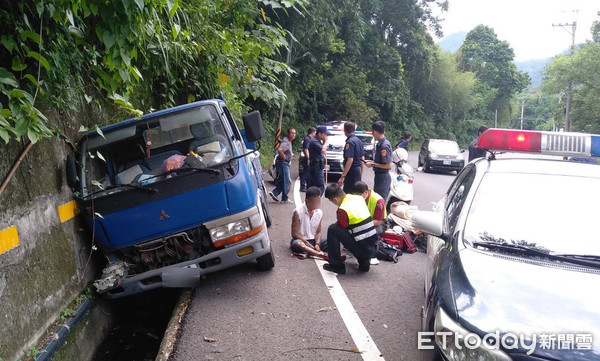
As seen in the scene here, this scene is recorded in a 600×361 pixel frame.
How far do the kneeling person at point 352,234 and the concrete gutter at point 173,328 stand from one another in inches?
66.4

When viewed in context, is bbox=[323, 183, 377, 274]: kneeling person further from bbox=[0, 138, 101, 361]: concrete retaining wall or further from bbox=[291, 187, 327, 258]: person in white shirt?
bbox=[0, 138, 101, 361]: concrete retaining wall

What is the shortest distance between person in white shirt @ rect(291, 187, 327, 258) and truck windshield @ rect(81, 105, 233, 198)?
1.65 m

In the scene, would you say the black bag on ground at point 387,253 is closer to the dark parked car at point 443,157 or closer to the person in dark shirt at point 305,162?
the person in dark shirt at point 305,162

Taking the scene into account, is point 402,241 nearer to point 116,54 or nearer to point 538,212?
point 538,212

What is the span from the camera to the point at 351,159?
23.1 feet

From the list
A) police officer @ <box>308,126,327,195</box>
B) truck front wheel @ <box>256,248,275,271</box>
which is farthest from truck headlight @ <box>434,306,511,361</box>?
police officer @ <box>308,126,327,195</box>

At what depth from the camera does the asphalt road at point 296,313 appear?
353 cm

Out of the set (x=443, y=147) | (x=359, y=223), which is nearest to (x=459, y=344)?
(x=359, y=223)

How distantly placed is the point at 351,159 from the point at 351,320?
3.46m

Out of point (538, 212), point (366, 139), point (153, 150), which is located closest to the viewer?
point (538, 212)

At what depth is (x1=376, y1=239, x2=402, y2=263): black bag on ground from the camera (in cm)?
573

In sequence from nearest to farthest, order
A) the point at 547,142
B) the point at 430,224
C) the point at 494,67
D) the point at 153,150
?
the point at 430,224 → the point at 547,142 → the point at 153,150 → the point at 494,67

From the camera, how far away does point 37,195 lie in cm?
381

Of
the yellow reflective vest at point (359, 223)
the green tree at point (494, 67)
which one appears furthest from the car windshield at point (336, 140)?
the green tree at point (494, 67)
